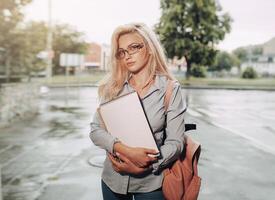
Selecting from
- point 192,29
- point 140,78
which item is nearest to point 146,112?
point 140,78

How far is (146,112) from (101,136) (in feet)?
0.82

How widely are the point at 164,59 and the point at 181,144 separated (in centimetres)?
43

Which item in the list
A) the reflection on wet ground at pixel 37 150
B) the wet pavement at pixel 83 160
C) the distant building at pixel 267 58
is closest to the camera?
the wet pavement at pixel 83 160

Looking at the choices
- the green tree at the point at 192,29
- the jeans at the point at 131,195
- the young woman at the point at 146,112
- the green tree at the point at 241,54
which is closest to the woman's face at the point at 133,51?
the young woman at the point at 146,112

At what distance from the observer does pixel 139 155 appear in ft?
6.01

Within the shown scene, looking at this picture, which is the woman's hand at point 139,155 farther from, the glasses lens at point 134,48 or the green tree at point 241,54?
the green tree at point 241,54

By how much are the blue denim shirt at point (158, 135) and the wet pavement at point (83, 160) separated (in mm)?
303

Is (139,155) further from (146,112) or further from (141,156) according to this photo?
(146,112)

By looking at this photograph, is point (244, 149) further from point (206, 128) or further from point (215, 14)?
point (215, 14)

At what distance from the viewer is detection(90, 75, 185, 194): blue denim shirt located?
190cm

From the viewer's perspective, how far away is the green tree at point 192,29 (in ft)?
129

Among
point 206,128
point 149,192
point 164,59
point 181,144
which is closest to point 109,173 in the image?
point 149,192

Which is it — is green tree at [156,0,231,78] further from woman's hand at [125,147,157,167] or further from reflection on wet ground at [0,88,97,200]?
woman's hand at [125,147,157,167]

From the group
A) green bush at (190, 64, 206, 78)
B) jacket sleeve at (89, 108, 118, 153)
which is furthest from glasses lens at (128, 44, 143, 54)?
green bush at (190, 64, 206, 78)
